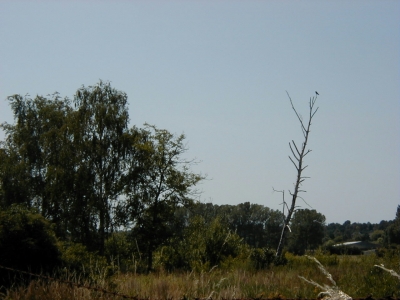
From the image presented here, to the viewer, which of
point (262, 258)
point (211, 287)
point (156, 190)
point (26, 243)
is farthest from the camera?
point (156, 190)

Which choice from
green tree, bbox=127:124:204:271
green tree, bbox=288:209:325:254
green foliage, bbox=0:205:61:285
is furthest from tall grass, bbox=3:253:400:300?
green tree, bbox=288:209:325:254

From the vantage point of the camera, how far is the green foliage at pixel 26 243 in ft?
36.5

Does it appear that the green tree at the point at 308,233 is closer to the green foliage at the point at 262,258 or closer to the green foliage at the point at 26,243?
the green foliage at the point at 262,258

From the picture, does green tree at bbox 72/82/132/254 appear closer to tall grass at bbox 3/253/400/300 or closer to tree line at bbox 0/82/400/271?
tree line at bbox 0/82/400/271

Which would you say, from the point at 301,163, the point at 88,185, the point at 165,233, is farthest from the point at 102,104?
the point at 301,163

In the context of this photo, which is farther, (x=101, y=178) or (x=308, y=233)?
(x=308, y=233)

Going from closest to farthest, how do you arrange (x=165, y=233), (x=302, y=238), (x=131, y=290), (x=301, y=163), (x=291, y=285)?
(x=131, y=290) → (x=291, y=285) → (x=301, y=163) → (x=165, y=233) → (x=302, y=238)

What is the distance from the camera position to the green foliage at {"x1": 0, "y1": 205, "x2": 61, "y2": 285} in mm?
11125

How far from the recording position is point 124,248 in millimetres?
36906

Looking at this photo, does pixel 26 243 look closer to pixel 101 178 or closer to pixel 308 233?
pixel 101 178

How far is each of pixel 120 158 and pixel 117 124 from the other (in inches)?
103

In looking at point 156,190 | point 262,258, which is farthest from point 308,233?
point 262,258

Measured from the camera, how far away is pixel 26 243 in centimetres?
1134

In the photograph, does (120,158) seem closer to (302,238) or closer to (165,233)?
(165,233)
